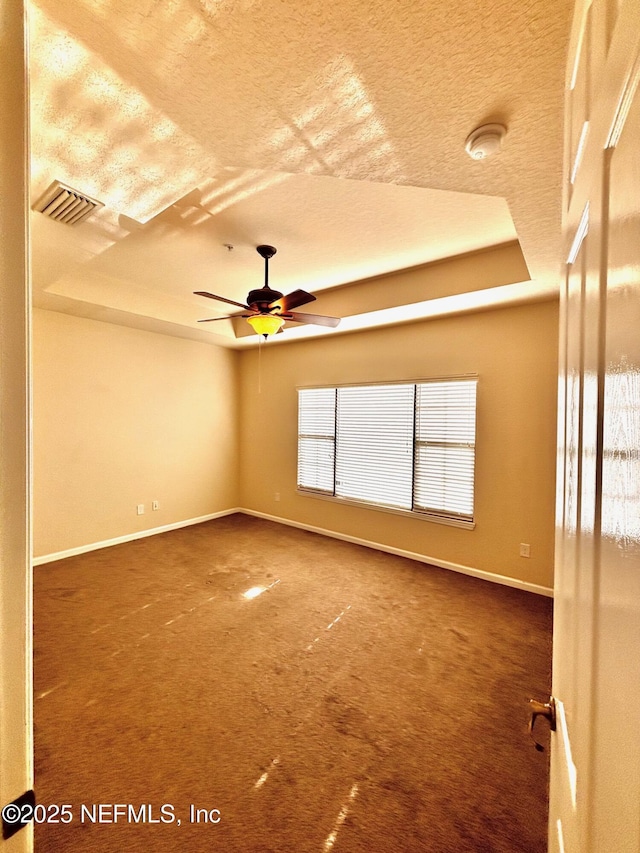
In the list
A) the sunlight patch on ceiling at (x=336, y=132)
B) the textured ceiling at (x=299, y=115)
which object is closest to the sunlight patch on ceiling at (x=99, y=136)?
the textured ceiling at (x=299, y=115)

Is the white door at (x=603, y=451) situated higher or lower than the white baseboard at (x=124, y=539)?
higher

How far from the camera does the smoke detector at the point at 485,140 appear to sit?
1.22 meters

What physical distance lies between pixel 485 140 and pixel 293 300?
154cm

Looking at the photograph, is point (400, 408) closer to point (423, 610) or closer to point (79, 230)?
point (423, 610)

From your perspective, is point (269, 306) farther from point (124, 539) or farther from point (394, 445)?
point (124, 539)

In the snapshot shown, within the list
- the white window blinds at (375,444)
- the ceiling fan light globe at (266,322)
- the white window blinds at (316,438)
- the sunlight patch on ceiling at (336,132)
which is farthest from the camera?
the white window blinds at (316,438)

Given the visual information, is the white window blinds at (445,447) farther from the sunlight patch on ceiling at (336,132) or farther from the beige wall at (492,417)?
the sunlight patch on ceiling at (336,132)

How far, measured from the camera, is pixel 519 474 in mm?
3172

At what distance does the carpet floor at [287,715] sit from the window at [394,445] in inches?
36.1

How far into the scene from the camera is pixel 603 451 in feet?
1.36

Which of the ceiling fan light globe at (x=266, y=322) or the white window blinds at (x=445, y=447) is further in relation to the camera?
the white window blinds at (x=445, y=447)

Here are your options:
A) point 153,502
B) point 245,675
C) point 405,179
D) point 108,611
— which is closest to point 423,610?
point 245,675

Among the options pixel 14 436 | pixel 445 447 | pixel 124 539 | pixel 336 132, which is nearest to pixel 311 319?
pixel 336 132

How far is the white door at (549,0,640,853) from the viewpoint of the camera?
314 mm
